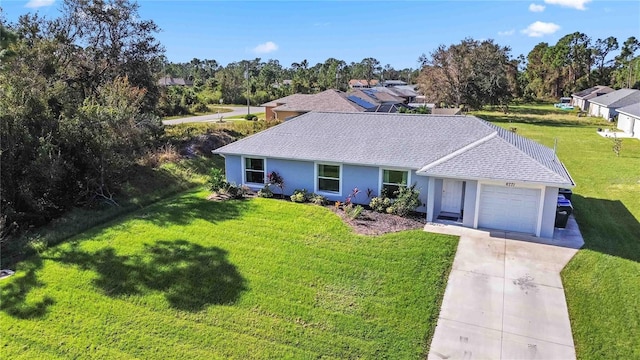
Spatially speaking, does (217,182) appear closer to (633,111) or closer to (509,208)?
(509,208)

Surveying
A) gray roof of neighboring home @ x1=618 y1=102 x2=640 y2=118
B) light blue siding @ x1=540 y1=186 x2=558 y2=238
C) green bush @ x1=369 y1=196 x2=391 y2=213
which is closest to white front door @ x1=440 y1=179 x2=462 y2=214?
green bush @ x1=369 y1=196 x2=391 y2=213

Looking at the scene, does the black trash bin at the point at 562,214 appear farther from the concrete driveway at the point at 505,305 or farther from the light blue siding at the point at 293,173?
the light blue siding at the point at 293,173

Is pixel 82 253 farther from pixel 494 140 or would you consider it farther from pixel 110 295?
pixel 494 140

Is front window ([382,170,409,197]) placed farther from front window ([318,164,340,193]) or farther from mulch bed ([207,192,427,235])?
front window ([318,164,340,193])

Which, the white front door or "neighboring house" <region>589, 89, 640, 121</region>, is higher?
"neighboring house" <region>589, 89, 640, 121</region>

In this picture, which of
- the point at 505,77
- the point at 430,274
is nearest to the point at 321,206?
the point at 430,274
